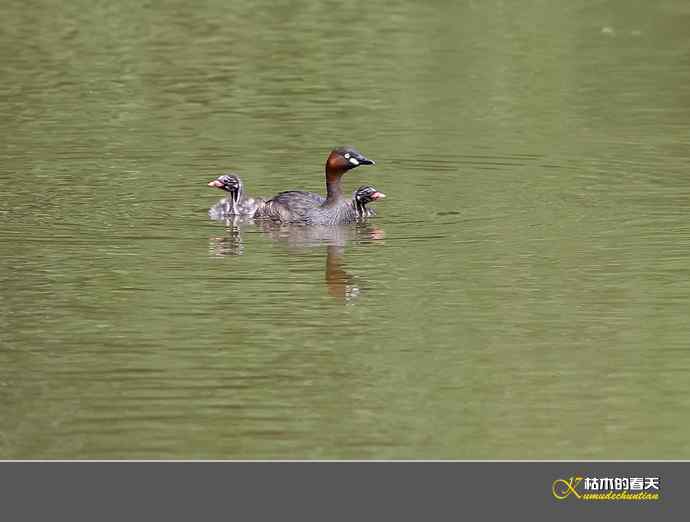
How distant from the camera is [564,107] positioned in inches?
810

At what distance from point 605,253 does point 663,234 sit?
35.3 inches

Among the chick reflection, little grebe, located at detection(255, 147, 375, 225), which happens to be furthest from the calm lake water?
little grebe, located at detection(255, 147, 375, 225)

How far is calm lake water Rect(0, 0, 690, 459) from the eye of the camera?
30.9 feet

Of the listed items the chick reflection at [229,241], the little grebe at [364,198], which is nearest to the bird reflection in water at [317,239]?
the chick reflection at [229,241]

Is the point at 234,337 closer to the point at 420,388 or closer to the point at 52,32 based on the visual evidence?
the point at 420,388

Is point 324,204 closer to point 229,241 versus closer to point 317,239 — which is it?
point 317,239

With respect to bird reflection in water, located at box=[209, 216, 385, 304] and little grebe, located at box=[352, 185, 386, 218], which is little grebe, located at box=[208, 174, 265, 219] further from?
little grebe, located at box=[352, 185, 386, 218]

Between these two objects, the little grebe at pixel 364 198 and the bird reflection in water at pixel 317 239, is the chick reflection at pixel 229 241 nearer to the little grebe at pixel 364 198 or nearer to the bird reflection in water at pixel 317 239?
the bird reflection in water at pixel 317 239

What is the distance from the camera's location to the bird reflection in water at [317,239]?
42.0ft

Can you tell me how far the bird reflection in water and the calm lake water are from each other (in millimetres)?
49

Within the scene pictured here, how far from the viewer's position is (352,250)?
1380 centimetres

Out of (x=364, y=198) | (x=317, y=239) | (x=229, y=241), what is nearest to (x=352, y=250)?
(x=317, y=239)

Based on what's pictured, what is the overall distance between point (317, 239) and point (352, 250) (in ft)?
2.54

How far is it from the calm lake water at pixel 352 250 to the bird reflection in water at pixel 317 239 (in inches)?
1.9
